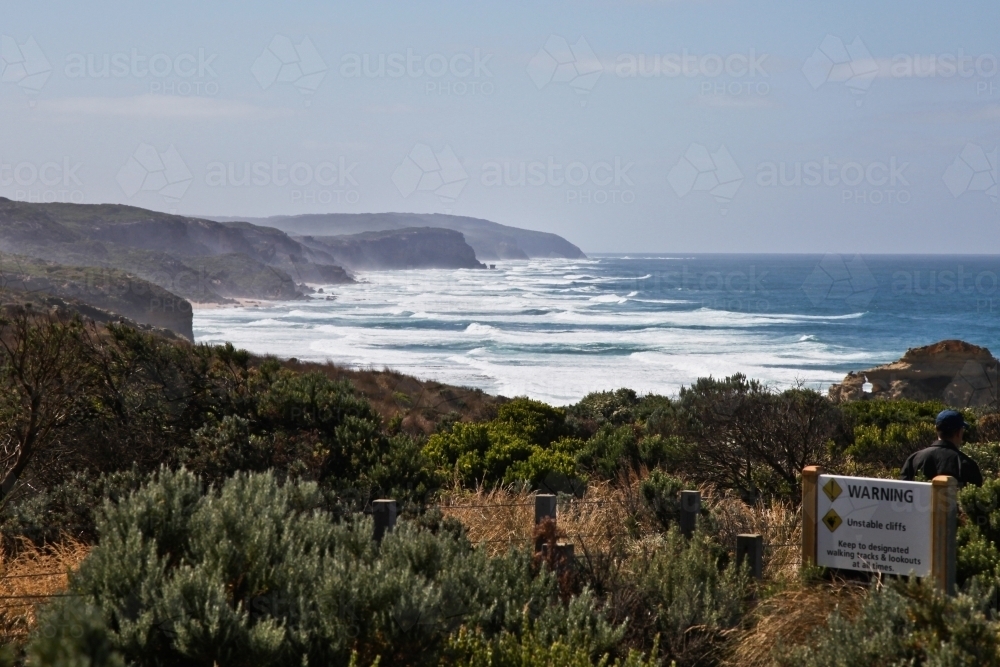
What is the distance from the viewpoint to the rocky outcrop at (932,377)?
28256 millimetres

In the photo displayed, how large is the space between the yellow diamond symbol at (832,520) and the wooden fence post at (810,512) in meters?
0.07

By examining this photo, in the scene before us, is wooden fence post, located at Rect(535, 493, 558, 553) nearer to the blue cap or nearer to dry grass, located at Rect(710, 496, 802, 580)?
dry grass, located at Rect(710, 496, 802, 580)

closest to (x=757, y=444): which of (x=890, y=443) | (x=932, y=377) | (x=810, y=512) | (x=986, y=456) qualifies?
(x=986, y=456)

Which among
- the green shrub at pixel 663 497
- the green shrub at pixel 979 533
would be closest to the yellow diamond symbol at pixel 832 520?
the green shrub at pixel 979 533

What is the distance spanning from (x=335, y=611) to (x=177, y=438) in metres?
4.86

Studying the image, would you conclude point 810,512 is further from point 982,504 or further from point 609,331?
point 609,331

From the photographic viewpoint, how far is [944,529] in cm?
530

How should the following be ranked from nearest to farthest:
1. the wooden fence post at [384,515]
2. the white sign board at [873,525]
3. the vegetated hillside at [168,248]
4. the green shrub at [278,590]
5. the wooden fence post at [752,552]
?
the green shrub at [278,590] → the white sign board at [873,525] → the wooden fence post at [384,515] → the wooden fence post at [752,552] → the vegetated hillside at [168,248]

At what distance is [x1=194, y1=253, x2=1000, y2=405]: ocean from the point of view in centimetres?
4472

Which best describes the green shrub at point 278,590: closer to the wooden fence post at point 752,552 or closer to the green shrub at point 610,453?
the wooden fence post at point 752,552

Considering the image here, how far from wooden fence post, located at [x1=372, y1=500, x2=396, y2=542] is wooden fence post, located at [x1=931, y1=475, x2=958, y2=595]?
3.04 metres

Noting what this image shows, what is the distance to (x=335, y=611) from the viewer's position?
14.1ft

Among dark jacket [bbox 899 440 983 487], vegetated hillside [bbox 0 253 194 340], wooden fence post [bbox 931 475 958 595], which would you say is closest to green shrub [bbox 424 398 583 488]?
dark jacket [bbox 899 440 983 487]

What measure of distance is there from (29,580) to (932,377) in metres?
28.4
